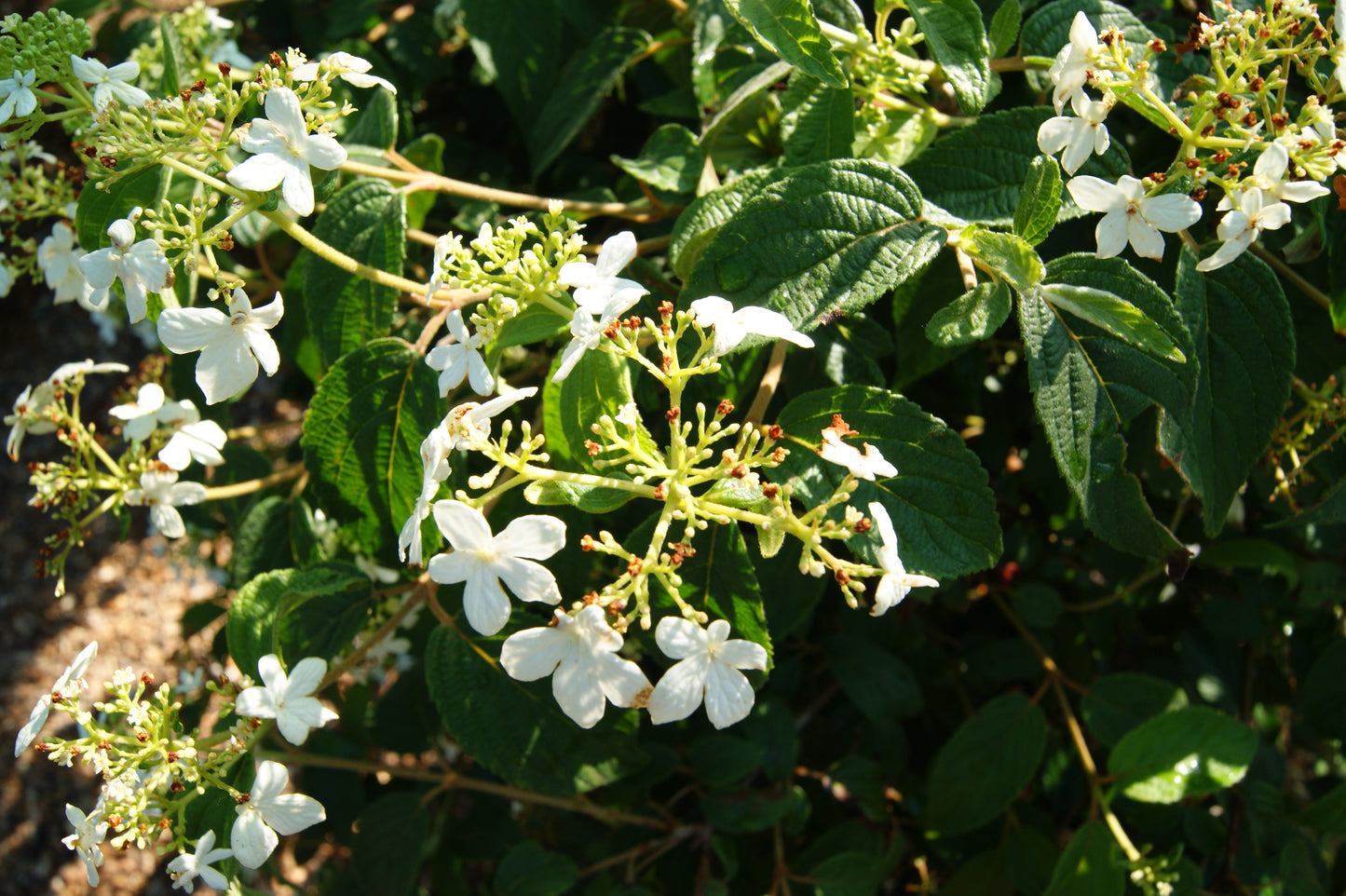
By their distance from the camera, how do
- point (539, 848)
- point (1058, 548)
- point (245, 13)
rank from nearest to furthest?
1. point (539, 848)
2. point (1058, 548)
3. point (245, 13)

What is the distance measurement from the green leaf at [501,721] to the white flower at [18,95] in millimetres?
818

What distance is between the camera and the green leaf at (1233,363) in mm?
1094

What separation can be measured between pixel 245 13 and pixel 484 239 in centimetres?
202

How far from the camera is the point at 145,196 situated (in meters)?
1.15

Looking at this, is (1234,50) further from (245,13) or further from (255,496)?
(245,13)

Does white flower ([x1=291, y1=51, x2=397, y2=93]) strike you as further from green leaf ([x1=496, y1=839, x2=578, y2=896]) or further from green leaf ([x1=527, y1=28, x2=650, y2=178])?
green leaf ([x1=496, y1=839, x2=578, y2=896])

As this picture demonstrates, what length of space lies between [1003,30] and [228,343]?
1049 millimetres

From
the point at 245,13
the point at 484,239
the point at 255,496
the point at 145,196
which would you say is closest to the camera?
the point at 484,239

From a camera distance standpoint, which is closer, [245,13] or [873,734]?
[873,734]

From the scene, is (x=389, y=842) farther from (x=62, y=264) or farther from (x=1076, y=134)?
(x=1076, y=134)

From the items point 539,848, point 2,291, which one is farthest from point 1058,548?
point 2,291

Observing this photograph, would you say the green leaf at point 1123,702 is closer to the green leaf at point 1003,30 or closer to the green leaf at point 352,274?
the green leaf at point 1003,30

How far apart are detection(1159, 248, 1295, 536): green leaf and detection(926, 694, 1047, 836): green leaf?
77cm

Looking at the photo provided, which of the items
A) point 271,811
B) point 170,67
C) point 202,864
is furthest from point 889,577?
point 170,67
